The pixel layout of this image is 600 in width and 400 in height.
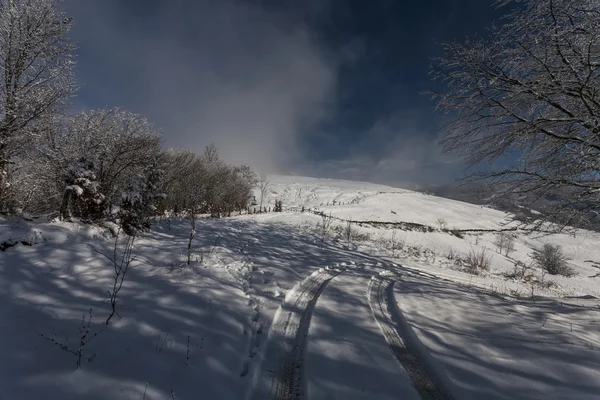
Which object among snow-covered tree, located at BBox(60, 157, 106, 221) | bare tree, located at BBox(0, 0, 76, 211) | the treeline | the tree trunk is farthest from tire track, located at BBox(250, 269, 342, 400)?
bare tree, located at BBox(0, 0, 76, 211)

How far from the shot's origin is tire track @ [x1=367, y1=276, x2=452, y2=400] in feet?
8.38

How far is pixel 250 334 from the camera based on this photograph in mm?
3410

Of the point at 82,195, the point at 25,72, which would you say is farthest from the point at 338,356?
the point at 25,72

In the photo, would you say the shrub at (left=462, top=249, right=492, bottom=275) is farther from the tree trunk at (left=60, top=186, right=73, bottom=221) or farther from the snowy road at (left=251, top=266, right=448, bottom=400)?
the tree trunk at (left=60, top=186, right=73, bottom=221)

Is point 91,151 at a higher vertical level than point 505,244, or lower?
higher

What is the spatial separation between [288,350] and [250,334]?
62 cm

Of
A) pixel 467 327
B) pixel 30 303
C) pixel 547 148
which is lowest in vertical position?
pixel 30 303

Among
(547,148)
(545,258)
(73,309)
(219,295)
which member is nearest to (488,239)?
(545,258)

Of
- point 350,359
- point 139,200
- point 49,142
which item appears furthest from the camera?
point 49,142

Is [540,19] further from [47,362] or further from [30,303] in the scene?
[30,303]

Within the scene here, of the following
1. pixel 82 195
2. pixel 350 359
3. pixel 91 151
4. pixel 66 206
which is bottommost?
pixel 350 359

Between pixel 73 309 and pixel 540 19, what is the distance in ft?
27.0

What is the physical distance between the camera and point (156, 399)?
84.0 inches

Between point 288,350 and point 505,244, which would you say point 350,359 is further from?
point 505,244
